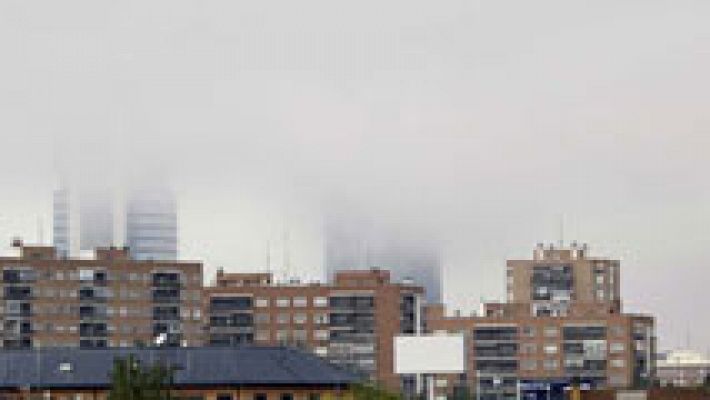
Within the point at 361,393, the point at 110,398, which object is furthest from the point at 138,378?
the point at 361,393

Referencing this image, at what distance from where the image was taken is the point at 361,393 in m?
189

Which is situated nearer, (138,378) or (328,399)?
(138,378)

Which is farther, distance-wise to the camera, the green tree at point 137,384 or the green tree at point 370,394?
the green tree at point 370,394

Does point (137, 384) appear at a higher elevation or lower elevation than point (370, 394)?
Result: higher

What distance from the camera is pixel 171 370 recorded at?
179125 millimetres

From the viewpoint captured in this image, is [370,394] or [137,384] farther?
[370,394]

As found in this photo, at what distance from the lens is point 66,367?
196000mm

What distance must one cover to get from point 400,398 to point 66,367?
2452cm

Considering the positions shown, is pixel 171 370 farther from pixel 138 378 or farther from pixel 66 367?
pixel 66 367

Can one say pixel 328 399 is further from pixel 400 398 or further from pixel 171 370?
pixel 171 370

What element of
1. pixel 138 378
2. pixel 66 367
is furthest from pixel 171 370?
pixel 66 367

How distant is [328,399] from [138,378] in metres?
27.5

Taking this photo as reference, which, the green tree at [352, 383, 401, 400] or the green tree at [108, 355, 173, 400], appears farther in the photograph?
the green tree at [352, 383, 401, 400]

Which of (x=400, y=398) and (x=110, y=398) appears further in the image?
(x=400, y=398)
